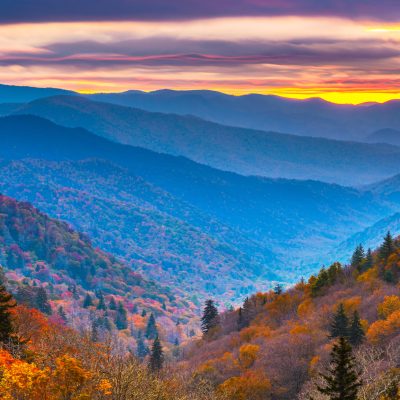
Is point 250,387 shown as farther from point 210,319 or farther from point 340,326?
point 210,319

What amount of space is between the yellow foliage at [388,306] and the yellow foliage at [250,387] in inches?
946

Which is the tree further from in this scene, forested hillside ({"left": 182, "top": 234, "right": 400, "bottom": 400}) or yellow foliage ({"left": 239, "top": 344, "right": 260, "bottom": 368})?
yellow foliage ({"left": 239, "top": 344, "right": 260, "bottom": 368})

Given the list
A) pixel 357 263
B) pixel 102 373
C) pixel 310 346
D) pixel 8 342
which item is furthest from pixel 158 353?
pixel 102 373

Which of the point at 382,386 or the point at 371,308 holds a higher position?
the point at 371,308

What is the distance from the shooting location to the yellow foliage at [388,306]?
98.3m

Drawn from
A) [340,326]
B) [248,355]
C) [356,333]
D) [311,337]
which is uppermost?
[340,326]

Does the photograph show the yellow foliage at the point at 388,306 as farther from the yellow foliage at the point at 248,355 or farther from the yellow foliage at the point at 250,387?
the yellow foliage at the point at 250,387

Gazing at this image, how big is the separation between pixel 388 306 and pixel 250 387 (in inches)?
1123

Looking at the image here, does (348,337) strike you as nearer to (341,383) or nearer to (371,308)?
(371,308)

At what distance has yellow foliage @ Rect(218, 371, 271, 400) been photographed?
253 ft

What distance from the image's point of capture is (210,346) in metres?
130

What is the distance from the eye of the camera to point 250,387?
79.4m

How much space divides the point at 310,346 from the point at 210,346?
40477mm

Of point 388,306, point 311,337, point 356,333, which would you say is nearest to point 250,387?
point 356,333
